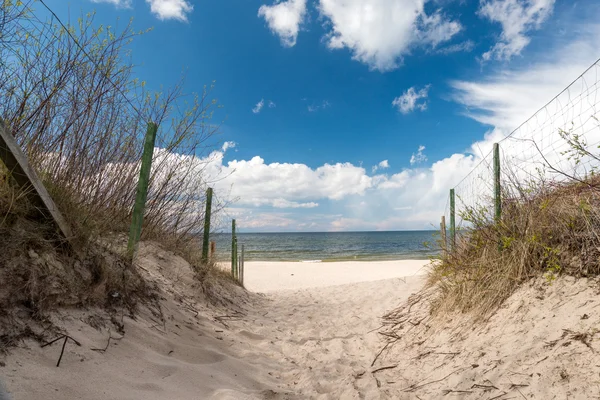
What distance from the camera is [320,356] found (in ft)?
12.5

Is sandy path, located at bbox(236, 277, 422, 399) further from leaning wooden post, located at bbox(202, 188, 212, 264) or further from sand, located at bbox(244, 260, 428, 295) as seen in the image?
sand, located at bbox(244, 260, 428, 295)

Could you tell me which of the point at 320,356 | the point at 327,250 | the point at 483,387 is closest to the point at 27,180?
the point at 320,356

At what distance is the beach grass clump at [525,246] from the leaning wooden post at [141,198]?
379cm

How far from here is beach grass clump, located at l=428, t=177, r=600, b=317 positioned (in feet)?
10.2

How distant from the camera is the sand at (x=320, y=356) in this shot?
2.03m

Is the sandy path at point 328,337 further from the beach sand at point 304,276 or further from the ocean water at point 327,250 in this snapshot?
the beach sand at point 304,276

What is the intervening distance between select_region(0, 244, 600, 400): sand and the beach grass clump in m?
0.17

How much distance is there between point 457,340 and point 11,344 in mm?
3501

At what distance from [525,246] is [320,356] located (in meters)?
2.49

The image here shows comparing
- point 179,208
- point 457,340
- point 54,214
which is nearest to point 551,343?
point 457,340

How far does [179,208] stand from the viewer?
6367 mm

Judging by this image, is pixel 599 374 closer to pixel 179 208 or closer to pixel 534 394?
pixel 534 394

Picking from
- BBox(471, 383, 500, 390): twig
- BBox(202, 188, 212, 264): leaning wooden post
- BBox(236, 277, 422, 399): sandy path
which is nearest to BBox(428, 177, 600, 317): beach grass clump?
BBox(471, 383, 500, 390): twig

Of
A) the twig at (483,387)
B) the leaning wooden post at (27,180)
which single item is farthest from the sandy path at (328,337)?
the leaning wooden post at (27,180)
